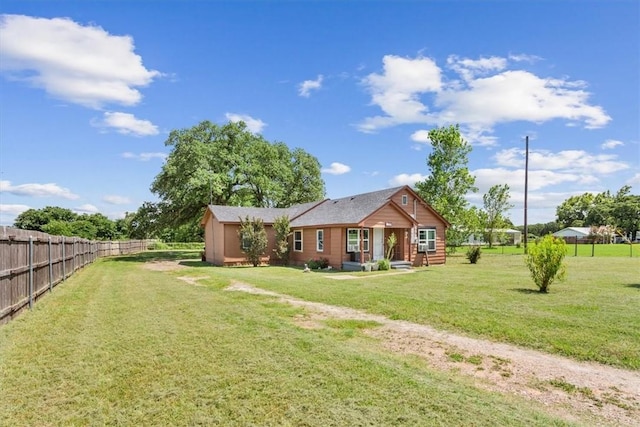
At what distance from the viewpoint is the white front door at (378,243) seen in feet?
70.6

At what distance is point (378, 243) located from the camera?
21703 millimetres

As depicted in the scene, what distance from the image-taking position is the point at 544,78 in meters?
16.2

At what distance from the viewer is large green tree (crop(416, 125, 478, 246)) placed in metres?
30.8

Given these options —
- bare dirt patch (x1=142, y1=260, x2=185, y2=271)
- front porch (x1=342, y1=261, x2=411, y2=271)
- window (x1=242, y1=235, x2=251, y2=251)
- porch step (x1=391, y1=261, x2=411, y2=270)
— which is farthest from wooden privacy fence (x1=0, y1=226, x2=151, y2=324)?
porch step (x1=391, y1=261, x2=411, y2=270)

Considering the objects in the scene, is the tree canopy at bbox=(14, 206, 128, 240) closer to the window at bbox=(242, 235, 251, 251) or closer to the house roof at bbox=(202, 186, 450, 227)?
the house roof at bbox=(202, 186, 450, 227)

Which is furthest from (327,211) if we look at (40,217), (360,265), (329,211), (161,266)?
(40,217)

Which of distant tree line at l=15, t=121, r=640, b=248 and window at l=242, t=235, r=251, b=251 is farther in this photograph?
distant tree line at l=15, t=121, r=640, b=248

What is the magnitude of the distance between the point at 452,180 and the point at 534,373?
90.6ft

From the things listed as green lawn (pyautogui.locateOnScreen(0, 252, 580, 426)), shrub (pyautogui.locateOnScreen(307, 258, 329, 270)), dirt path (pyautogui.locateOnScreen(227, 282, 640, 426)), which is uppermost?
green lawn (pyautogui.locateOnScreen(0, 252, 580, 426))

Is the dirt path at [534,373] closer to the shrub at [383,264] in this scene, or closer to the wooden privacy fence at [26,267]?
the wooden privacy fence at [26,267]

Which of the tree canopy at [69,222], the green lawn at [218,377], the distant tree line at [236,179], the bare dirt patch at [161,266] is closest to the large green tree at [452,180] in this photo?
the distant tree line at [236,179]

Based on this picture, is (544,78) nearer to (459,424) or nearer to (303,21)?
(303,21)

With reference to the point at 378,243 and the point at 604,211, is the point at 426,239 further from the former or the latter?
the point at 604,211

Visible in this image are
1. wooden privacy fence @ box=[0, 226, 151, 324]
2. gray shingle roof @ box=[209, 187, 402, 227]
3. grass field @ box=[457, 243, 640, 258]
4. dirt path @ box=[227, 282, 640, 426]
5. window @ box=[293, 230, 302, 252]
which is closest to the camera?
dirt path @ box=[227, 282, 640, 426]
